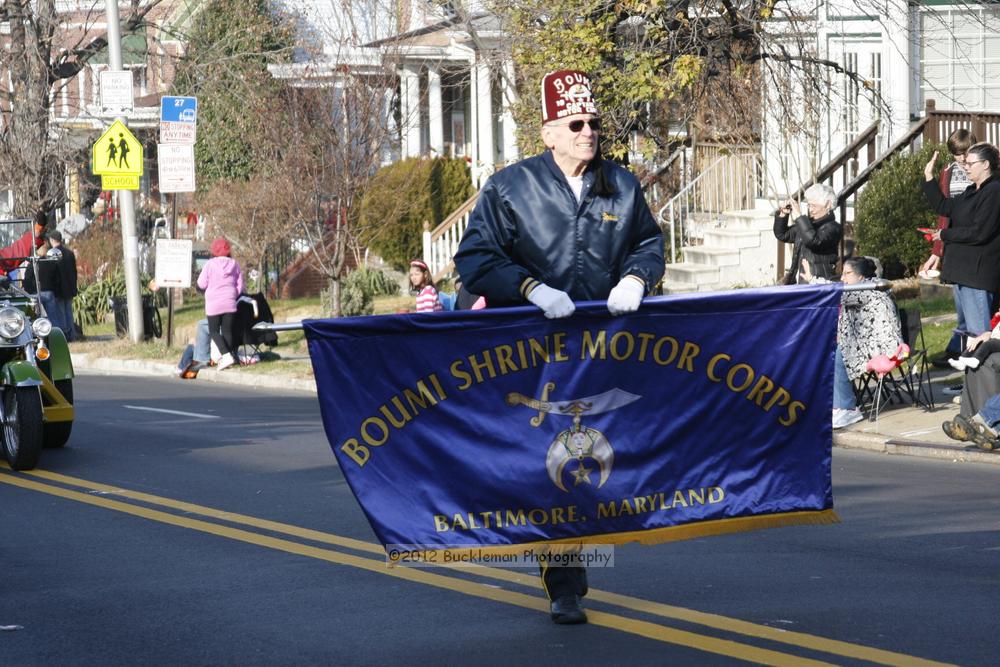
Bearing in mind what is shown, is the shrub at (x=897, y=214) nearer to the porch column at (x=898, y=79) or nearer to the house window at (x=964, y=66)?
the porch column at (x=898, y=79)

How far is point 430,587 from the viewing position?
291 inches

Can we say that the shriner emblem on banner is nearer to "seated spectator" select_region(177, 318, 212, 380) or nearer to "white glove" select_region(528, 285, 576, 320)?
"white glove" select_region(528, 285, 576, 320)

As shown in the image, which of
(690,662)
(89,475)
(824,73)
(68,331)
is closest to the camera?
(690,662)

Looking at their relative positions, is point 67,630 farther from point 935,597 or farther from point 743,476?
point 935,597

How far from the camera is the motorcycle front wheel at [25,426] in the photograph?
1149 cm

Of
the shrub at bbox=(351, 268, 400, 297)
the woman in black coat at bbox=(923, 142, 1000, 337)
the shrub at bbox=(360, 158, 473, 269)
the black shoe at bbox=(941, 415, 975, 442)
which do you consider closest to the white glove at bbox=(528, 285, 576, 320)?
the black shoe at bbox=(941, 415, 975, 442)

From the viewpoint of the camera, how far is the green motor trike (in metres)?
11.5

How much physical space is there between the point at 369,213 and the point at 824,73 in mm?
11203

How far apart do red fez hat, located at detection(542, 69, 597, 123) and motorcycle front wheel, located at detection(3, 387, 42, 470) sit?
644 centimetres

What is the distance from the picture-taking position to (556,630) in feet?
21.2

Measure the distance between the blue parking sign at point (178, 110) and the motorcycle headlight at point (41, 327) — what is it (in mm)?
10616

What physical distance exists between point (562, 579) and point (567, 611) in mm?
131

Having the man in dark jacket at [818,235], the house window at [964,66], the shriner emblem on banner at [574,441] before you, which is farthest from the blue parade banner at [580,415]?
the house window at [964,66]

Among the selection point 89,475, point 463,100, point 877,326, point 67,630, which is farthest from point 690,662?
point 463,100
